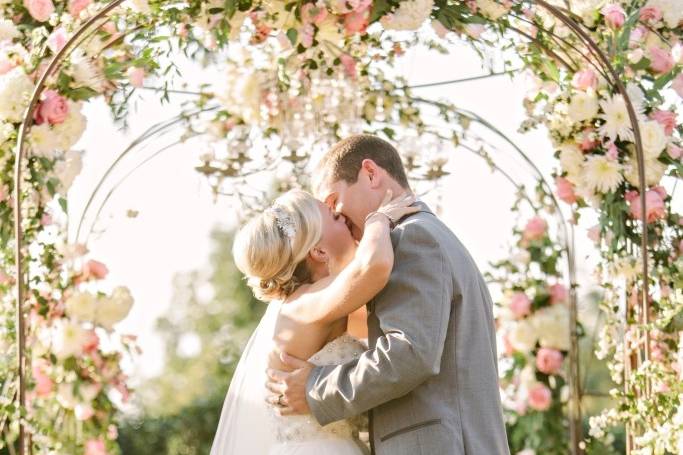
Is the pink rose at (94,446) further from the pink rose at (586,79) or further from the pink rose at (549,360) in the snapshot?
the pink rose at (586,79)

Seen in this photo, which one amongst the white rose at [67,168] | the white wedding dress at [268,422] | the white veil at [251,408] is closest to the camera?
the white wedding dress at [268,422]

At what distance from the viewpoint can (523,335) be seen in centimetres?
750

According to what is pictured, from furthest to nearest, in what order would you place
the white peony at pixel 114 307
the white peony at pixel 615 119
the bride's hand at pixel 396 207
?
1. the white peony at pixel 114 307
2. the white peony at pixel 615 119
3. the bride's hand at pixel 396 207

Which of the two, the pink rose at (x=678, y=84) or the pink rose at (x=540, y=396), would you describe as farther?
the pink rose at (x=540, y=396)

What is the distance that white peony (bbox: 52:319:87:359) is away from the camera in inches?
228

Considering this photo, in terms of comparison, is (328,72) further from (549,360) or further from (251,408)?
(251,408)

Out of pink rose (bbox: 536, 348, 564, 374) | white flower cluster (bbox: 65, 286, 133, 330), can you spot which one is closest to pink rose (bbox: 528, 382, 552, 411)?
pink rose (bbox: 536, 348, 564, 374)

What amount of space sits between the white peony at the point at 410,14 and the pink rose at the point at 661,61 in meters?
1.07

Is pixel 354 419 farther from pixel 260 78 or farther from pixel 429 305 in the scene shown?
pixel 260 78

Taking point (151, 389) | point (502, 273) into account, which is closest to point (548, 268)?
point (502, 273)

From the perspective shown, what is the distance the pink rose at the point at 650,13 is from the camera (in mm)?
5578

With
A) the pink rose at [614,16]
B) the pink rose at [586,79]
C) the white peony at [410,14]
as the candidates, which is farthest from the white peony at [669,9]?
the white peony at [410,14]

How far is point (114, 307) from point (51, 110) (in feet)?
4.37

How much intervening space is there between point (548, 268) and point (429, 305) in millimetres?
4144
